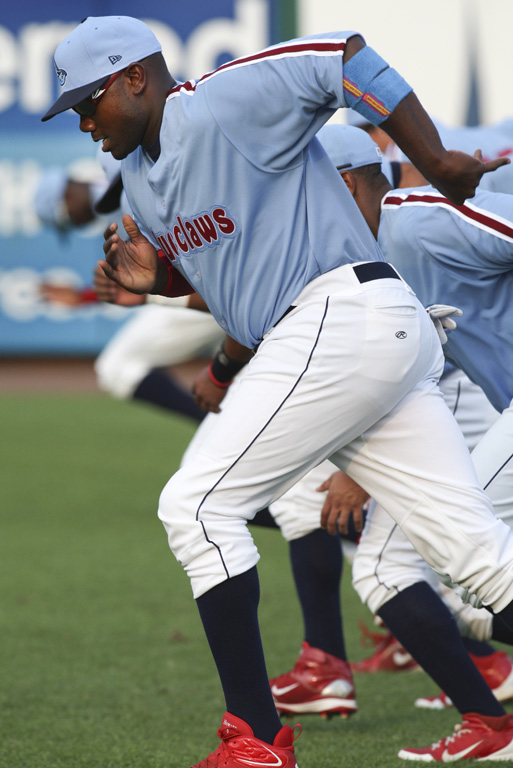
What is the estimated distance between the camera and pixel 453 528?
280 centimetres

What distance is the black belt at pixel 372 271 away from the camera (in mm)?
2820

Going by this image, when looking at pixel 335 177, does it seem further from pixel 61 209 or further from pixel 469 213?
pixel 61 209

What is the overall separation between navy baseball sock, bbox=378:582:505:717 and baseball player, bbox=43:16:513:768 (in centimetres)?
49

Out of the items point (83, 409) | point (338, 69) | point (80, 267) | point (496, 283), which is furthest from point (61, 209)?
point (80, 267)

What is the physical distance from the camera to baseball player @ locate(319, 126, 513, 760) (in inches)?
130

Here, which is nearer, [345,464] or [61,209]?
[345,464]

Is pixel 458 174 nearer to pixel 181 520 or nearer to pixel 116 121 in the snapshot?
pixel 116 121

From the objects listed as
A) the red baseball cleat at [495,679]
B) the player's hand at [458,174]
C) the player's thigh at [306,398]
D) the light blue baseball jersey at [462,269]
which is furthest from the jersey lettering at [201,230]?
the red baseball cleat at [495,679]

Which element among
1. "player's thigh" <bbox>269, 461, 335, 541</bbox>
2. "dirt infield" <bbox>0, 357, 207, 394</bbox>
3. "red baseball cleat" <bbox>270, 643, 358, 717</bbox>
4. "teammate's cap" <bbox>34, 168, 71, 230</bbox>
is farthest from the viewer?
"dirt infield" <bbox>0, 357, 207, 394</bbox>

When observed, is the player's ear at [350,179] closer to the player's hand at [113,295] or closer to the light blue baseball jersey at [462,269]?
the light blue baseball jersey at [462,269]

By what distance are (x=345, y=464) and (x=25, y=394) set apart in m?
15.4

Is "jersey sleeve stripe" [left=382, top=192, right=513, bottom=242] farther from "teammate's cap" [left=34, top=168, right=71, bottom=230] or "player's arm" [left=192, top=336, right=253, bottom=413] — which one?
"teammate's cap" [left=34, top=168, right=71, bottom=230]

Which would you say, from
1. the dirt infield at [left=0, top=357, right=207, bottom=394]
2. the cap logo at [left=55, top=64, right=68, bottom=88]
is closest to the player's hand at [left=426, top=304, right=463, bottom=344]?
the cap logo at [left=55, top=64, right=68, bottom=88]

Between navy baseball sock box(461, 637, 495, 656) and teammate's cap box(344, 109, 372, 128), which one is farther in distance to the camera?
teammate's cap box(344, 109, 372, 128)
